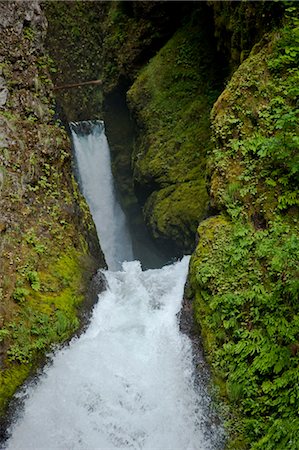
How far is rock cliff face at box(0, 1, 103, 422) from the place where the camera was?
21.4 ft

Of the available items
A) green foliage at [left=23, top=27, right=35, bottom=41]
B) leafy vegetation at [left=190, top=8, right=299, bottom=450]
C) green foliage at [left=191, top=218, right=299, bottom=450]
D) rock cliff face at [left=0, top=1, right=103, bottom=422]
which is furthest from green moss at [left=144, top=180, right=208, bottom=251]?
green foliage at [left=23, top=27, right=35, bottom=41]

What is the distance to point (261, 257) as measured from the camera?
612 cm

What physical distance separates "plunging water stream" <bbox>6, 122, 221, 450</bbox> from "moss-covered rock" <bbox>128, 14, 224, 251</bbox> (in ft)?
10.9

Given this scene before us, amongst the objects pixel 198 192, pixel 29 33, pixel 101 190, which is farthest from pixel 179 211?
pixel 29 33

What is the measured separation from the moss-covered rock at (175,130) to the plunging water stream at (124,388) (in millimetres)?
3316

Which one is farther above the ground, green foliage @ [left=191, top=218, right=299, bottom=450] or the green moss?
green foliage @ [left=191, top=218, right=299, bottom=450]

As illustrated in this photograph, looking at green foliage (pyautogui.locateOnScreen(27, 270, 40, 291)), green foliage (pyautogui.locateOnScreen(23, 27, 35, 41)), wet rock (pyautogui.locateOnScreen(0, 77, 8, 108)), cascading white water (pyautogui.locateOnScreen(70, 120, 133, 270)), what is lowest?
cascading white water (pyautogui.locateOnScreen(70, 120, 133, 270))

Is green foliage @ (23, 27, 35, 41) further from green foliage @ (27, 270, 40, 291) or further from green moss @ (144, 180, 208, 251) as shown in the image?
green foliage @ (27, 270, 40, 291)

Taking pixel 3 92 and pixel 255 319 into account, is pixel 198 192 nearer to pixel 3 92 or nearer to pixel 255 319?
pixel 3 92

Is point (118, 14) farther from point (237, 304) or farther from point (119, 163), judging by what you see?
point (237, 304)

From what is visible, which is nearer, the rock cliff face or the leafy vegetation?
the leafy vegetation

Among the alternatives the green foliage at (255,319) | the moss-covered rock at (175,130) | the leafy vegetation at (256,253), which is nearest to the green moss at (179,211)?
the moss-covered rock at (175,130)

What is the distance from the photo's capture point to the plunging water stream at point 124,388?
5.50 metres

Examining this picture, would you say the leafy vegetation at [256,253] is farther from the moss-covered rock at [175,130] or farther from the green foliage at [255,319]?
the moss-covered rock at [175,130]
